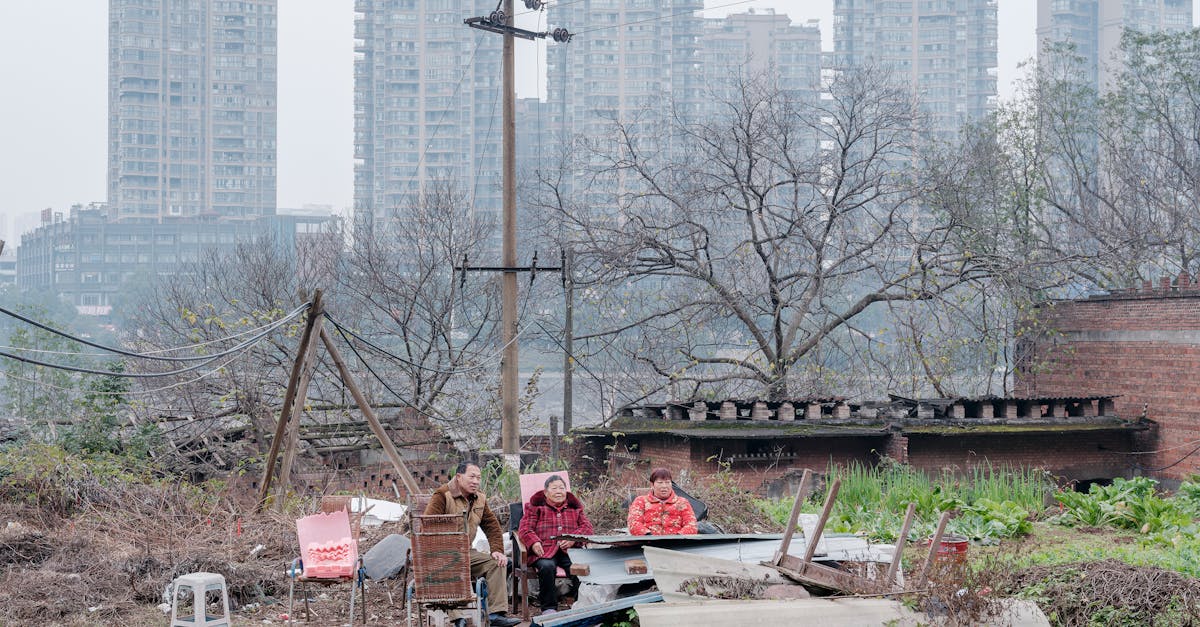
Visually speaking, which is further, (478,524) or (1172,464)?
(1172,464)

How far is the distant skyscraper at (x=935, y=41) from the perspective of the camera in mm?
99575

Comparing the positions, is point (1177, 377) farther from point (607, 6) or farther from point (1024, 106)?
point (607, 6)

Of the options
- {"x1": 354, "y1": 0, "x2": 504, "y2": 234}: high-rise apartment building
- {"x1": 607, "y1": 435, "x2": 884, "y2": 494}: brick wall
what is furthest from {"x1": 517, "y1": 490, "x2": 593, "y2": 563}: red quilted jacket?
{"x1": 354, "y1": 0, "x2": 504, "y2": 234}: high-rise apartment building

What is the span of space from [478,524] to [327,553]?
1248 millimetres

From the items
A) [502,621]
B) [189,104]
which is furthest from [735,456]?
[189,104]

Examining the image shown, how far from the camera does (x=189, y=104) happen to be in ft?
308

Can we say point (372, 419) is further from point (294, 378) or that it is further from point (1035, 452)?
point (1035, 452)

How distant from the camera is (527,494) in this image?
10.3 meters

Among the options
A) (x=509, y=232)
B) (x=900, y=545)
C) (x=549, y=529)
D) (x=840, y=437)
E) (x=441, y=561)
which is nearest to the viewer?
(x=900, y=545)

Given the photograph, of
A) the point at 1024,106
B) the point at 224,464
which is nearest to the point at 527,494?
the point at 224,464

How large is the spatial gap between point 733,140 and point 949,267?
5229 millimetres

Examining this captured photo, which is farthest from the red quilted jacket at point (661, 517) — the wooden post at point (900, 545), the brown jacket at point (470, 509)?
the wooden post at point (900, 545)

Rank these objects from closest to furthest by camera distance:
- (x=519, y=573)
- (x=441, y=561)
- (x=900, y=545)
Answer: (x=900, y=545) → (x=441, y=561) → (x=519, y=573)

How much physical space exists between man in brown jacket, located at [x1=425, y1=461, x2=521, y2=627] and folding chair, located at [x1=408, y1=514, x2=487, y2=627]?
62 centimetres
